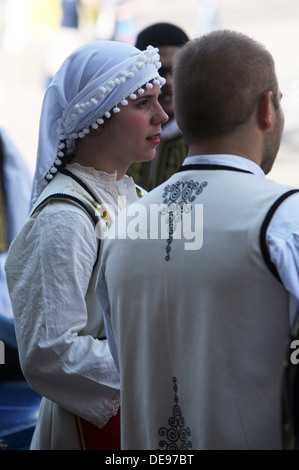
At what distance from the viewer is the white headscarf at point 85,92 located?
2154mm

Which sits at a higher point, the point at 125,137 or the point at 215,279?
the point at 125,137

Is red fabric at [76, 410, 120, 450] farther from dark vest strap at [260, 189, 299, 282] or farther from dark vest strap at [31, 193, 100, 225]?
dark vest strap at [260, 189, 299, 282]

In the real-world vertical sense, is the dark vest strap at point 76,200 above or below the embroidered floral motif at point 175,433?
above

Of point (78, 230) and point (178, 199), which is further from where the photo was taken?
point (78, 230)

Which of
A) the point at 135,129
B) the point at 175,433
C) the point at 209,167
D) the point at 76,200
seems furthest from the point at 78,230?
the point at 175,433

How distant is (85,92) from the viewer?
7.09ft

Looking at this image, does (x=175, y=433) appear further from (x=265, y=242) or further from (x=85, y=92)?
(x=85, y=92)

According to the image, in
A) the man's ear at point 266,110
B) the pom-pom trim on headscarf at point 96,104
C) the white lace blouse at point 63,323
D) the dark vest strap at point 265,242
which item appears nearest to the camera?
the dark vest strap at point 265,242

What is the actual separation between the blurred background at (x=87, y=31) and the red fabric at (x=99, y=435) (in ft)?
27.8

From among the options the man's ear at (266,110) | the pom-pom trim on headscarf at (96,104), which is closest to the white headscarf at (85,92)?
the pom-pom trim on headscarf at (96,104)

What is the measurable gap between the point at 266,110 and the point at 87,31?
1041cm

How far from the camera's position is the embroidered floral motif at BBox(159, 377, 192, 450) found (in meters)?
1.62

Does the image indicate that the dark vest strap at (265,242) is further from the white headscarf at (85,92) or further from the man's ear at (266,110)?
the white headscarf at (85,92)
